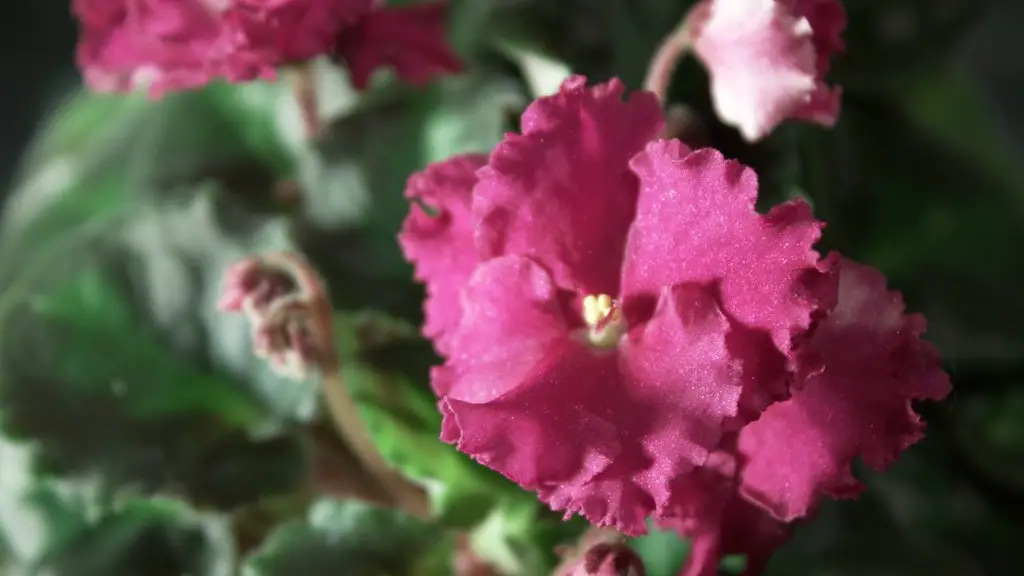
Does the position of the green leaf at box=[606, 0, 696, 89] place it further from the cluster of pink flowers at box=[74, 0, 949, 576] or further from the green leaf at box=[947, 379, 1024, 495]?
the green leaf at box=[947, 379, 1024, 495]

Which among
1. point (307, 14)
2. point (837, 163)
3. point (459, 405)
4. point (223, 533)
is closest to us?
→ point (459, 405)

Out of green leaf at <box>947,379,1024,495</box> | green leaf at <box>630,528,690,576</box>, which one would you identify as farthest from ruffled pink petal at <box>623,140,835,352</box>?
green leaf at <box>947,379,1024,495</box>

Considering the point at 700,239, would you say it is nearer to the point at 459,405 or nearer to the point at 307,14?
the point at 459,405

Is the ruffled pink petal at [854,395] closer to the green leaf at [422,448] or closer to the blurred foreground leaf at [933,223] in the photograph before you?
the green leaf at [422,448]

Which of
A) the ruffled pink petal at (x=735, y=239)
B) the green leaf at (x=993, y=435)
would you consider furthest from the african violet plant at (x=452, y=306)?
the green leaf at (x=993, y=435)

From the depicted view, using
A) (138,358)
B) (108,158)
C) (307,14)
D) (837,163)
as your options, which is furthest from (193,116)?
(837,163)

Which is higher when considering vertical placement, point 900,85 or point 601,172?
point 601,172
